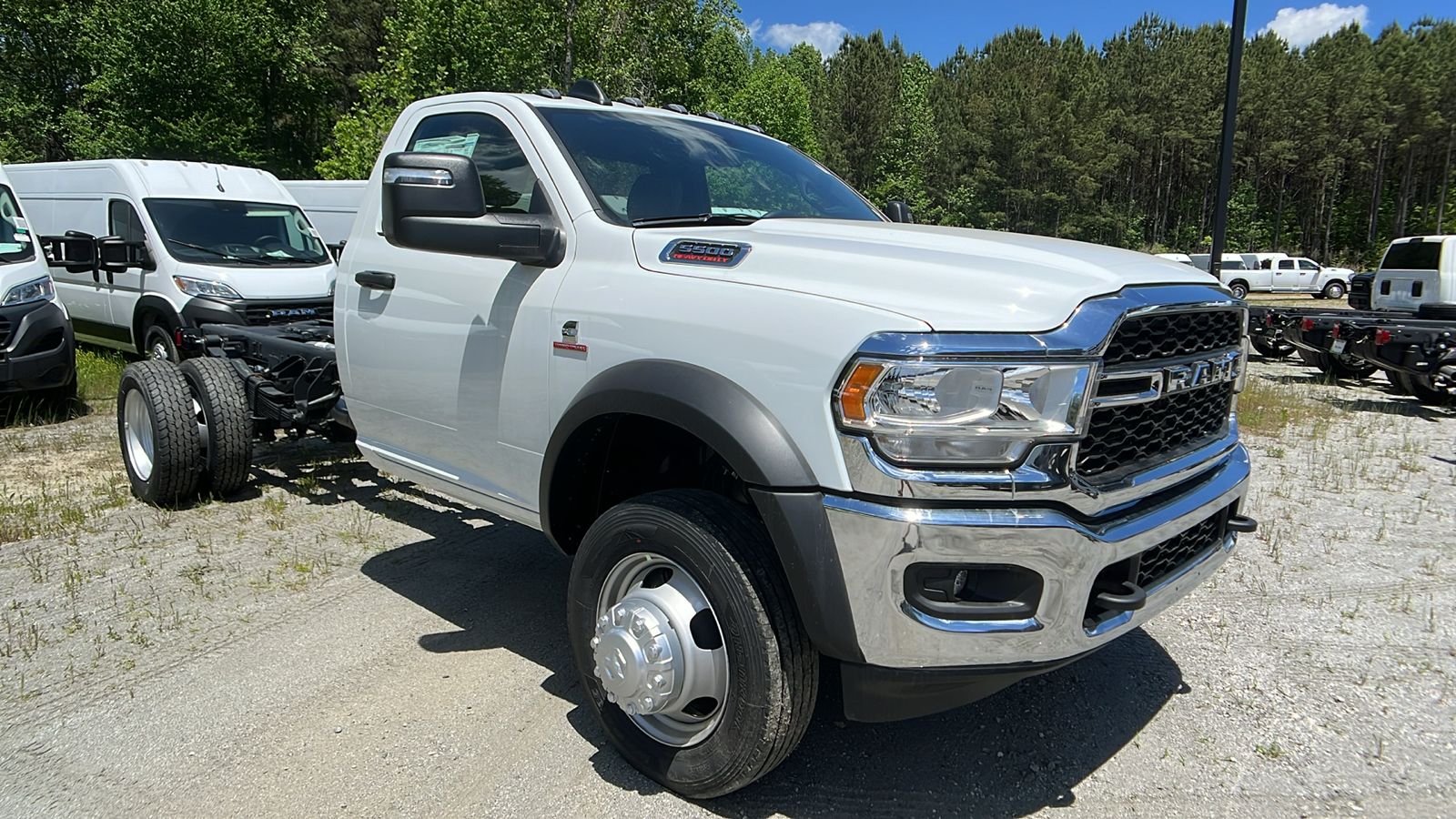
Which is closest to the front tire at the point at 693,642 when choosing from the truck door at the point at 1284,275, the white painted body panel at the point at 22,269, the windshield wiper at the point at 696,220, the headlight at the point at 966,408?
the headlight at the point at 966,408

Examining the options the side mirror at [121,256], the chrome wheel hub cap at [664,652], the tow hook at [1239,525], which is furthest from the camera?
the side mirror at [121,256]

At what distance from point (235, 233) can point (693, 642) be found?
9.49m

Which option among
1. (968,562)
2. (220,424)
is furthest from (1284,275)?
(968,562)

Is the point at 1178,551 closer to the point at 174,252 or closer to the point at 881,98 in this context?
the point at 174,252

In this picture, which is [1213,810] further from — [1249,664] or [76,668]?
[76,668]

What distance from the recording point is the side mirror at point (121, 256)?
28.8ft

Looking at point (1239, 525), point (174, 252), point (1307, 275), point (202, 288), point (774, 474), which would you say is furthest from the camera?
point (1307, 275)

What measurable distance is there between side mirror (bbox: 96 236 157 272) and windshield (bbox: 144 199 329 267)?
25cm

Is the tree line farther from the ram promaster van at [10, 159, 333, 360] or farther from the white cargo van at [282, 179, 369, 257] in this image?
the ram promaster van at [10, 159, 333, 360]

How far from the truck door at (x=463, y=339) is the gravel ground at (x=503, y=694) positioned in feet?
2.58

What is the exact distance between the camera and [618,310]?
2779mm

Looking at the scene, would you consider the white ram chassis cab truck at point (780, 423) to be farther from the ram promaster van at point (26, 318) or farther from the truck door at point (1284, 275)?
the truck door at point (1284, 275)

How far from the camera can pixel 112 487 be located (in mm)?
5906

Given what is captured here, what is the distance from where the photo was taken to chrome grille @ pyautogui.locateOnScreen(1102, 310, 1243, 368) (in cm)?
232
